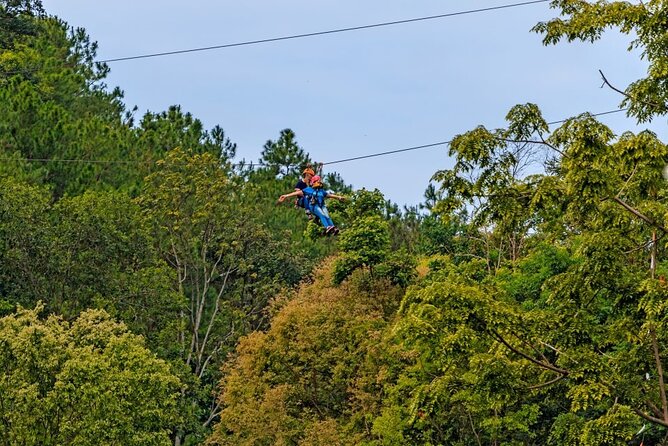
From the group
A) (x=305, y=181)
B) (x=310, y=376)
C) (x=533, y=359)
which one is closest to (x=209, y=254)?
(x=310, y=376)

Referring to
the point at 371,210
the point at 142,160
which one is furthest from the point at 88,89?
the point at 371,210

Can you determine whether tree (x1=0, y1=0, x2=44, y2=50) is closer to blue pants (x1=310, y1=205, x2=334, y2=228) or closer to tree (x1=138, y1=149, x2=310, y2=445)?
tree (x1=138, y1=149, x2=310, y2=445)

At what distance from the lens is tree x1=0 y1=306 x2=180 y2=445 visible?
94.9 ft

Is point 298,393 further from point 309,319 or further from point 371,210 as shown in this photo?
point 371,210

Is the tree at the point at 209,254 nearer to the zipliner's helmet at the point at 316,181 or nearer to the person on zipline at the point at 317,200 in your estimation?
the person on zipline at the point at 317,200

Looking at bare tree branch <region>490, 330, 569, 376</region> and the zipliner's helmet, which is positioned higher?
the zipliner's helmet

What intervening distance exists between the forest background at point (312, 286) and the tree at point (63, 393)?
53 millimetres

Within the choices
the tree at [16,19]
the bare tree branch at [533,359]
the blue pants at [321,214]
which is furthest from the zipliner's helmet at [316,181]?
the tree at [16,19]

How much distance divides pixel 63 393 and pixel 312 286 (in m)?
10.3

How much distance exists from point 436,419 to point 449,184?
14160 mm

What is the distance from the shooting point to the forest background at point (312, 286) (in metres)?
17.2

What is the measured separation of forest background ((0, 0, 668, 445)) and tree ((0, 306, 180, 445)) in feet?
0.17

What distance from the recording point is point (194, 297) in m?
45.1

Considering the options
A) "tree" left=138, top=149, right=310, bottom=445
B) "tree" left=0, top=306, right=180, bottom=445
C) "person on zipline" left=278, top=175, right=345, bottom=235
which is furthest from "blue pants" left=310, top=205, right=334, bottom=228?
"tree" left=138, top=149, right=310, bottom=445
